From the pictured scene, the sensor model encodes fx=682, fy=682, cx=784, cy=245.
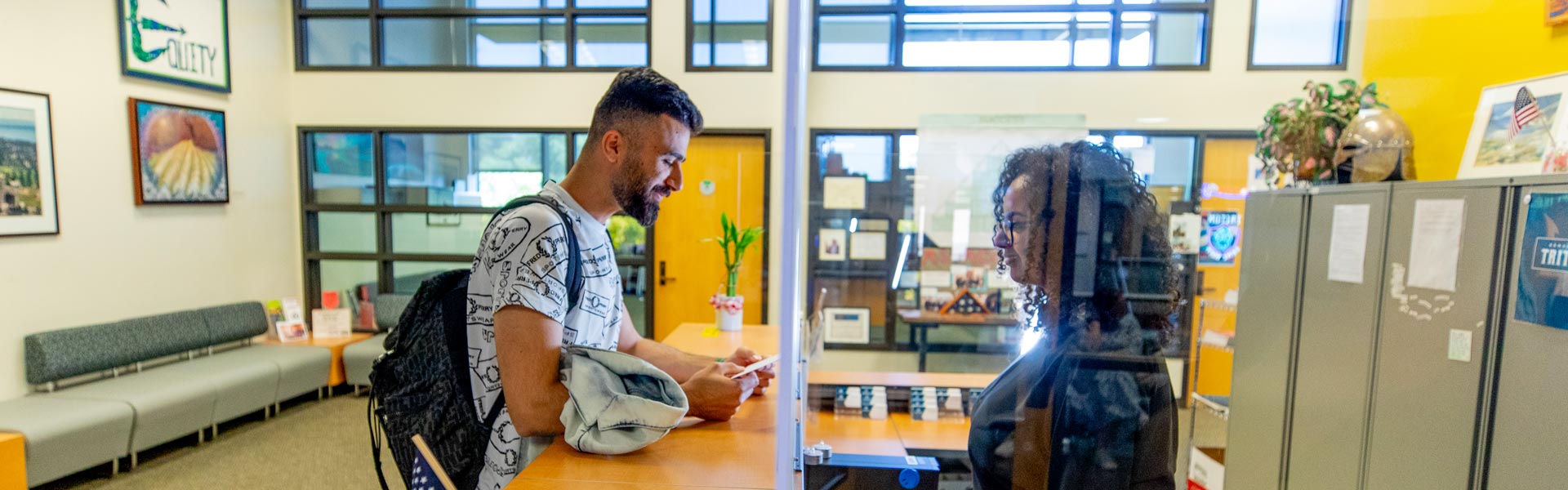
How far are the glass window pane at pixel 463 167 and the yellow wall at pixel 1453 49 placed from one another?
15.1 ft

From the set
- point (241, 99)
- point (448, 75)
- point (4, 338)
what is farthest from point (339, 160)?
point (4, 338)

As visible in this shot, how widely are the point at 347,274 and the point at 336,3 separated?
196 cm

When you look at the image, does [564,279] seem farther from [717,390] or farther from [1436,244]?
[1436,244]

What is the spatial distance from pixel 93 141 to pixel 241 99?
96 centimetres

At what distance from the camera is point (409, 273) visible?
5008 millimetres

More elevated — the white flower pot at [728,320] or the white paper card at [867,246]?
the white paper card at [867,246]

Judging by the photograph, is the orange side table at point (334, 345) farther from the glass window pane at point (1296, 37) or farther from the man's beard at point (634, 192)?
the glass window pane at point (1296, 37)

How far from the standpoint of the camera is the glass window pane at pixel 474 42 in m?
4.79

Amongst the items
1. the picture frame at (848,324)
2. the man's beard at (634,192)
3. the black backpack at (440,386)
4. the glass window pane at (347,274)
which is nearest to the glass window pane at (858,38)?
the picture frame at (848,324)

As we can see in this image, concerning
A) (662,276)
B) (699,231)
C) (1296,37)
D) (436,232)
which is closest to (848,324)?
(1296,37)

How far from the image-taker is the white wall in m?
3.32

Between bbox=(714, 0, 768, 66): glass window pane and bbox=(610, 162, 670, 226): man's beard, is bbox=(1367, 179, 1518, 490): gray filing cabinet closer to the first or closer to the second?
bbox=(610, 162, 670, 226): man's beard

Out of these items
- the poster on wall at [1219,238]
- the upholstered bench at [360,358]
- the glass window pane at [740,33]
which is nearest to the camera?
the poster on wall at [1219,238]

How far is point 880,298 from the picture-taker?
236 cm
